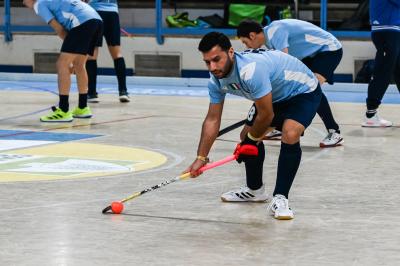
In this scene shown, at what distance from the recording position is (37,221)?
19.9 feet

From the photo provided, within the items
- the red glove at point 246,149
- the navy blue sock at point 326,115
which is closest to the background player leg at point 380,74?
the navy blue sock at point 326,115

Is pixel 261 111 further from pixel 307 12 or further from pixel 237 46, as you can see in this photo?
pixel 307 12

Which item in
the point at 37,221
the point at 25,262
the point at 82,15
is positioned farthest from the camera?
the point at 82,15

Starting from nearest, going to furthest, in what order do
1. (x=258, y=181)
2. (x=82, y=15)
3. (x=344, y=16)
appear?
(x=258, y=181), (x=82, y=15), (x=344, y=16)

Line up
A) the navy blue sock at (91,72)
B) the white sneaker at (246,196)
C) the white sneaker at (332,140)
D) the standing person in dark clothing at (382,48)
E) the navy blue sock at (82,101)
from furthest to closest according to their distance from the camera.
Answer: the navy blue sock at (91,72) → the navy blue sock at (82,101) → the standing person in dark clothing at (382,48) → the white sneaker at (332,140) → the white sneaker at (246,196)

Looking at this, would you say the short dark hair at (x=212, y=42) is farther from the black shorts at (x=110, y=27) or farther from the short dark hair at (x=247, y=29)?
the black shorts at (x=110, y=27)

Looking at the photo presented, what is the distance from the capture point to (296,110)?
6.43m

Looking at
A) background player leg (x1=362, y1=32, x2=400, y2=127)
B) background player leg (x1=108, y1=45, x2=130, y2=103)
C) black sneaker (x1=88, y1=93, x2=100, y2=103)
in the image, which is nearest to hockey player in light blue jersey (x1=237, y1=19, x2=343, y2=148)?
background player leg (x1=362, y1=32, x2=400, y2=127)

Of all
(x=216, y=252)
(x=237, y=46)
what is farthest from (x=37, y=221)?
(x=237, y=46)

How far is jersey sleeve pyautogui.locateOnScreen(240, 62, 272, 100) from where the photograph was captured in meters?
6.01

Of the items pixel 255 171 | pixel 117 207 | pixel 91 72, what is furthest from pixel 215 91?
pixel 91 72

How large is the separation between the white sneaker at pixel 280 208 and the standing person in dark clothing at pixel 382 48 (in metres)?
5.05

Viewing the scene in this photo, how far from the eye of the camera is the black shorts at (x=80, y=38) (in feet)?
37.5

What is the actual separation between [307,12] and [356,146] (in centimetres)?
944
